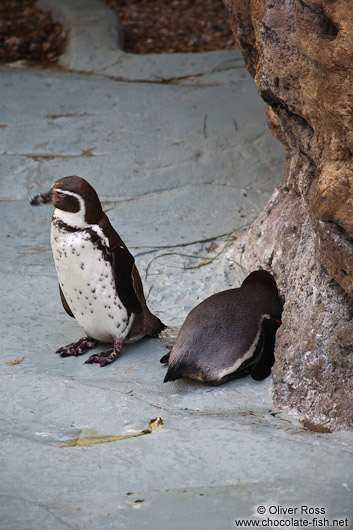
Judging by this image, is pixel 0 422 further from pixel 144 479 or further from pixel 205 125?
pixel 205 125

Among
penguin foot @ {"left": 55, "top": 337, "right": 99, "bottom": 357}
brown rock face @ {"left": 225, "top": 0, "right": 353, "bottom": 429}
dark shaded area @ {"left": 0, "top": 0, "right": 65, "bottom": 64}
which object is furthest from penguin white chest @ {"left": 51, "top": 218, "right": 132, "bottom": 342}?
dark shaded area @ {"left": 0, "top": 0, "right": 65, "bottom": 64}

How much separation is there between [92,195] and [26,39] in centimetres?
567

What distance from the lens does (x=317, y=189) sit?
8.64 feet

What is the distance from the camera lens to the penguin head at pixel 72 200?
11.0 ft

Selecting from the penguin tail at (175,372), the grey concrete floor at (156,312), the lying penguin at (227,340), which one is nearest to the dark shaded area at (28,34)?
the grey concrete floor at (156,312)

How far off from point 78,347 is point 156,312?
0.80 meters

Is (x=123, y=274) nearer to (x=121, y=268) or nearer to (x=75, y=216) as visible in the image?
(x=121, y=268)

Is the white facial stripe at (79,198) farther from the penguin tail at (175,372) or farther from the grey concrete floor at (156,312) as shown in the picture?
the penguin tail at (175,372)

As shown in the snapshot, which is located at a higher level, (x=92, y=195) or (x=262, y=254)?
(x=92, y=195)

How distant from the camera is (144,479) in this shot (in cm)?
223

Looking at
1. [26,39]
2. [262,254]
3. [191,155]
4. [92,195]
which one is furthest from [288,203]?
[26,39]

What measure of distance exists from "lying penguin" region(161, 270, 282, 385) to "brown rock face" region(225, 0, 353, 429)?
0.17m

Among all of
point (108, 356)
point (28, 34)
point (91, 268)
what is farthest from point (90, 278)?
point (28, 34)

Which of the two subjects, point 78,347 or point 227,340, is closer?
point 227,340
